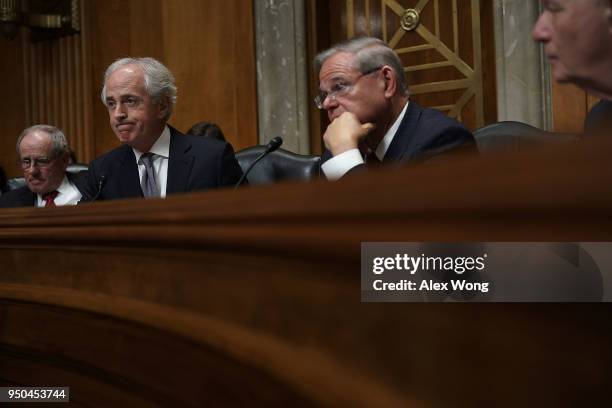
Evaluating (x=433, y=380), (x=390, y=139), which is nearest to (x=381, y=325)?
(x=433, y=380)

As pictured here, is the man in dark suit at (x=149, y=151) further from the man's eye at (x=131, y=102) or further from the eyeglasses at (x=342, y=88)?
the eyeglasses at (x=342, y=88)

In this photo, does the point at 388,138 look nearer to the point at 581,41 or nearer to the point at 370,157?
the point at 370,157

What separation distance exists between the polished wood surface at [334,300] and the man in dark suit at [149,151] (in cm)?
161

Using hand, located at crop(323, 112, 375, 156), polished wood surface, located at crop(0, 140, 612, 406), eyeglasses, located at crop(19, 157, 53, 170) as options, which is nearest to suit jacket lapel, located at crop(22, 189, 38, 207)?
eyeglasses, located at crop(19, 157, 53, 170)

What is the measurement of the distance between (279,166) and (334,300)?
231cm

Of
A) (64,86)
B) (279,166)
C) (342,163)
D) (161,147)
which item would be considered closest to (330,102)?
(342,163)

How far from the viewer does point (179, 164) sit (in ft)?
8.54

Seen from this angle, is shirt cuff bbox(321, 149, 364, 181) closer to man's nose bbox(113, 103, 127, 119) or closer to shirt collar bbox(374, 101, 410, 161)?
shirt collar bbox(374, 101, 410, 161)

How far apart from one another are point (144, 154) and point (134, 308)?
189cm

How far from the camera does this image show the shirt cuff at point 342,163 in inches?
82.4

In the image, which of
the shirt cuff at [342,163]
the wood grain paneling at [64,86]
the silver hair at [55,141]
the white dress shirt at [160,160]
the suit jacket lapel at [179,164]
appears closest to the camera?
the shirt cuff at [342,163]

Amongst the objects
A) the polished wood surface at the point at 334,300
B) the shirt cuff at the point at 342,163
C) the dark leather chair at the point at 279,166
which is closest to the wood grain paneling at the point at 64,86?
the dark leather chair at the point at 279,166

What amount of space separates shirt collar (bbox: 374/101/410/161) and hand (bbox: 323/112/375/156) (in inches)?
2.9

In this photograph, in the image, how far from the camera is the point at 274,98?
15.8ft
